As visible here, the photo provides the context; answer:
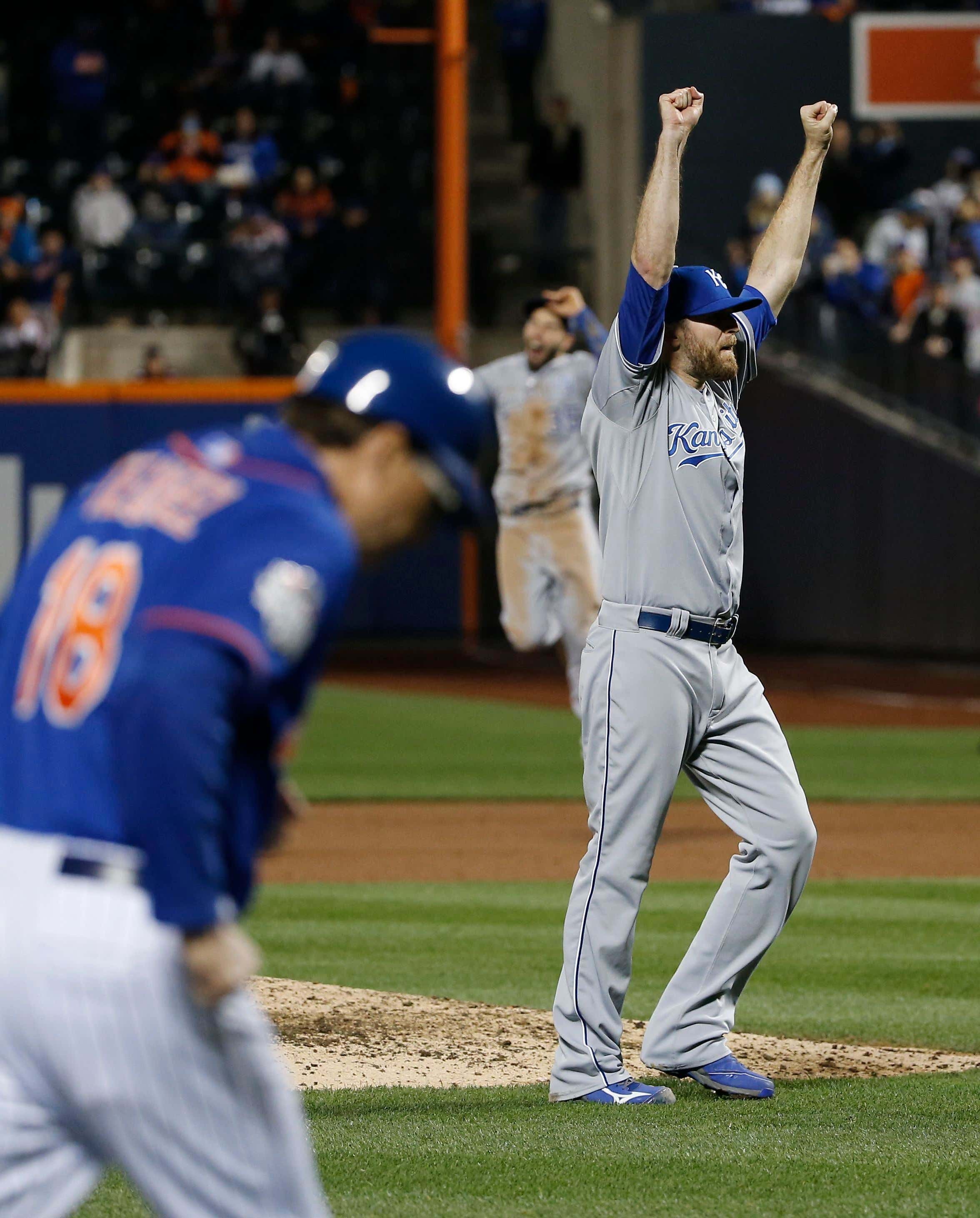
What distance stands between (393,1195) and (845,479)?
17786 millimetres

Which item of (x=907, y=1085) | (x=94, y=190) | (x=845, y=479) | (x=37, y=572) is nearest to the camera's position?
(x=37, y=572)

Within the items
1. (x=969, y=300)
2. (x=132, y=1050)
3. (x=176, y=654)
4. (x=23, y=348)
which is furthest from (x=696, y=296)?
(x=23, y=348)

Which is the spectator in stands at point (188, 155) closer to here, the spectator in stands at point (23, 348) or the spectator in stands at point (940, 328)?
the spectator in stands at point (23, 348)

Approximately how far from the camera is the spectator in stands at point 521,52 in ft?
85.2

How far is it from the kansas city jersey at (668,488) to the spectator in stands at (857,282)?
16.8m

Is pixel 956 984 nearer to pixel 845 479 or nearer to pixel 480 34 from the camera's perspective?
pixel 845 479

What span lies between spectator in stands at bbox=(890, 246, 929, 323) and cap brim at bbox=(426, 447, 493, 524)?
18.9 metres

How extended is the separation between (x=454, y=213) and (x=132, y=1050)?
21304 mm

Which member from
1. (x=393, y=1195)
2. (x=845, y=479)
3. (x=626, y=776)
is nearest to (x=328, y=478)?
(x=393, y=1195)

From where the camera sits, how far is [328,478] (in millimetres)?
2584

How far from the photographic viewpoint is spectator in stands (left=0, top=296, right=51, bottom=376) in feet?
74.5

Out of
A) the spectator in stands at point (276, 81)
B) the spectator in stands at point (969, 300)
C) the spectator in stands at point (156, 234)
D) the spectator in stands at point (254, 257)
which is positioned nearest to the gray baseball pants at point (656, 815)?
the spectator in stands at point (969, 300)

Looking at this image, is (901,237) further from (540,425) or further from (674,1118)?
(674,1118)

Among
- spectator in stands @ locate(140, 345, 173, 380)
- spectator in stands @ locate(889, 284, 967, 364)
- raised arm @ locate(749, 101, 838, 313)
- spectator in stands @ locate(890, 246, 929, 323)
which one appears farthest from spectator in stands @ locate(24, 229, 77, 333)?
raised arm @ locate(749, 101, 838, 313)
